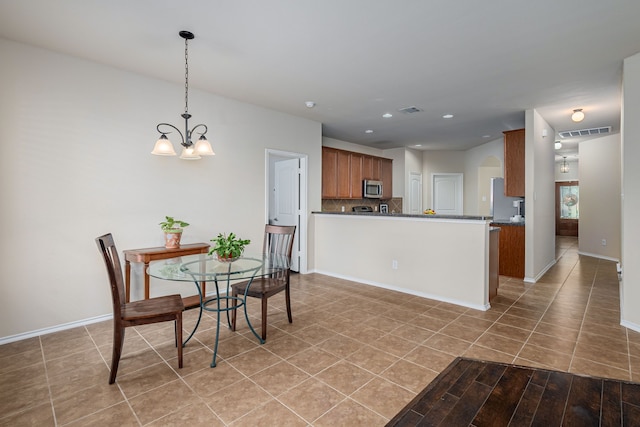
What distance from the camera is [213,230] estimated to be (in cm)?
405

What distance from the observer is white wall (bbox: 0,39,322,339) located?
2777mm

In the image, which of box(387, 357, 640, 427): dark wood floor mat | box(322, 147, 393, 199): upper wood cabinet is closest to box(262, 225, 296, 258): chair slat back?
box(387, 357, 640, 427): dark wood floor mat

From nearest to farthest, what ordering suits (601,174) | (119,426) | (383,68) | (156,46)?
1. (119,426)
2. (156,46)
3. (383,68)
4. (601,174)

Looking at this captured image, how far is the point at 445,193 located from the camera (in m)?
8.45

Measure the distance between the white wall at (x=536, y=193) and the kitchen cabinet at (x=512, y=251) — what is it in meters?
0.09

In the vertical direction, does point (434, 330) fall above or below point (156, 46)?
below

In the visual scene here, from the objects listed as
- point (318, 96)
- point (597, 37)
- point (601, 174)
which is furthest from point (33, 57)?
point (601, 174)

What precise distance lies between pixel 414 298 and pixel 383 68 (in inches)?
108

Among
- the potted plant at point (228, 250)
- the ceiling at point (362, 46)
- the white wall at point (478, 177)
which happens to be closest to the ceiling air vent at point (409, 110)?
the ceiling at point (362, 46)

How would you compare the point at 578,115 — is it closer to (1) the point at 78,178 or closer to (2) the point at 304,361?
(2) the point at 304,361

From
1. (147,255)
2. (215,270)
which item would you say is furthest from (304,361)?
(147,255)

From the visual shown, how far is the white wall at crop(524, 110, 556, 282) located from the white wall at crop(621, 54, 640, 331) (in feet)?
5.44

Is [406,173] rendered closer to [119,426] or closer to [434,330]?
[434,330]

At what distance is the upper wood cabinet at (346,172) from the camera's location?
6035 millimetres
